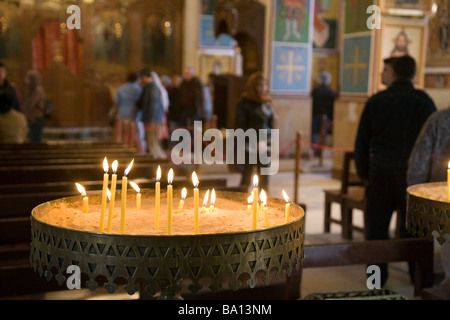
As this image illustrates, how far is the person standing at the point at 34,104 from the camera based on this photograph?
35.2 ft

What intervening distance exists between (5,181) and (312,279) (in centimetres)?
264

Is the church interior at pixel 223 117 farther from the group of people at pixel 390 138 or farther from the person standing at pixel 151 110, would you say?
the group of people at pixel 390 138

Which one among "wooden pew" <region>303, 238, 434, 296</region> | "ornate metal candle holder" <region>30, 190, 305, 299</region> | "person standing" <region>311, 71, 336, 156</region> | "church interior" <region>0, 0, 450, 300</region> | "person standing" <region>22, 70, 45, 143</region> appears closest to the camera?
"ornate metal candle holder" <region>30, 190, 305, 299</region>

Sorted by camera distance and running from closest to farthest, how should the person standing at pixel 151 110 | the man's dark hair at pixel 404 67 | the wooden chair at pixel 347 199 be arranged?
the man's dark hair at pixel 404 67
the wooden chair at pixel 347 199
the person standing at pixel 151 110

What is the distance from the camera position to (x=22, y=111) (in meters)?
11.2

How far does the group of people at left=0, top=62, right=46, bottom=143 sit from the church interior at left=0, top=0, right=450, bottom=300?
22 centimetres

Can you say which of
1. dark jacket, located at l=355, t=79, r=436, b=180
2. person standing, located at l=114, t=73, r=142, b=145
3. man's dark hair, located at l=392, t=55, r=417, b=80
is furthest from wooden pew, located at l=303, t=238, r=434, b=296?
person standing, located at l=114, t=73, r=142, b=145

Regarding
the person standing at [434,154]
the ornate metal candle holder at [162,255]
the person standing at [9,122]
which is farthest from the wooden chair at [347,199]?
the ornate metal candle holder at [162,255]

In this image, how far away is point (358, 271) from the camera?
5465mm

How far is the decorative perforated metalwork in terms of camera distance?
2.24 metres

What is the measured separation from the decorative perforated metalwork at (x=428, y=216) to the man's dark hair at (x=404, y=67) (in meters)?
2.27

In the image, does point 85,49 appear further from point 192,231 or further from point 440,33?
point 192,231

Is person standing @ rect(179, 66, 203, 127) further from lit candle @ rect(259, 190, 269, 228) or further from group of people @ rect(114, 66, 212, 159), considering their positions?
lit candle @ rect(259, 190, 269, 228)

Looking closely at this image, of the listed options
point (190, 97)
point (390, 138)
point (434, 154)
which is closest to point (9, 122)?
point (390, 138)
